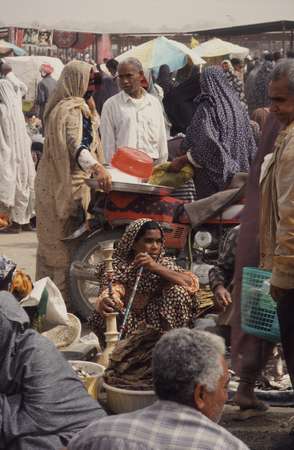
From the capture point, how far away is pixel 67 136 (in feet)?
25.9

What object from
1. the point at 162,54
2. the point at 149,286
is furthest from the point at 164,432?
the point at 162,54

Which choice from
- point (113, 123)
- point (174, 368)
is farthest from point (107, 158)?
point (174, 368)

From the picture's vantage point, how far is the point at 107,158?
912 centimetres

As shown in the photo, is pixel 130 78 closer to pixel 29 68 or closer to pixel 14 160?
pixel 14 160

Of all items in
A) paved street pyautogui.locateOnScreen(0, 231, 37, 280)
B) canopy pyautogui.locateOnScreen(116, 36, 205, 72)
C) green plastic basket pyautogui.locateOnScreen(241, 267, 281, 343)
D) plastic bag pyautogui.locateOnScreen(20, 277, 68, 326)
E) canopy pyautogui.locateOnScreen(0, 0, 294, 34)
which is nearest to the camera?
green plastic basket pyautogui.locateOnScreen(241, 267, 281, 343)

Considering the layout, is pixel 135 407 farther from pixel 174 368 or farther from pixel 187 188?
pixel 187 188

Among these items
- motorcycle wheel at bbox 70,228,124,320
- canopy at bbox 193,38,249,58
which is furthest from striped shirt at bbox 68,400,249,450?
canopy at bbox 193,38,249,58

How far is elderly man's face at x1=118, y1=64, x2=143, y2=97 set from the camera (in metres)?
8.72

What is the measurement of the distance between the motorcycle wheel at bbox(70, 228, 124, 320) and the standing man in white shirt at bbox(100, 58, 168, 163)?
1.47 m

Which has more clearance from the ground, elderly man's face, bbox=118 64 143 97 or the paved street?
elderly man's face, bbox=118 64 143 97

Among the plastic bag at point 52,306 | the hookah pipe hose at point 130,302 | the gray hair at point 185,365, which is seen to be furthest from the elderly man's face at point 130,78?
the gray hair at point 185,365

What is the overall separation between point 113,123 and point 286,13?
5105mm

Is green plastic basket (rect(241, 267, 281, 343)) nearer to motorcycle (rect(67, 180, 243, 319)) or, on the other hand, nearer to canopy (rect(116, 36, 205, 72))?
motorcycle (rect(67, 180, 243, 319))

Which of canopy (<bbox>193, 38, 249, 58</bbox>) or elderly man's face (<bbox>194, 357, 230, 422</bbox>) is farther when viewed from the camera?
canopy (<bbox>193, 38, 249, 58</bbox>)
